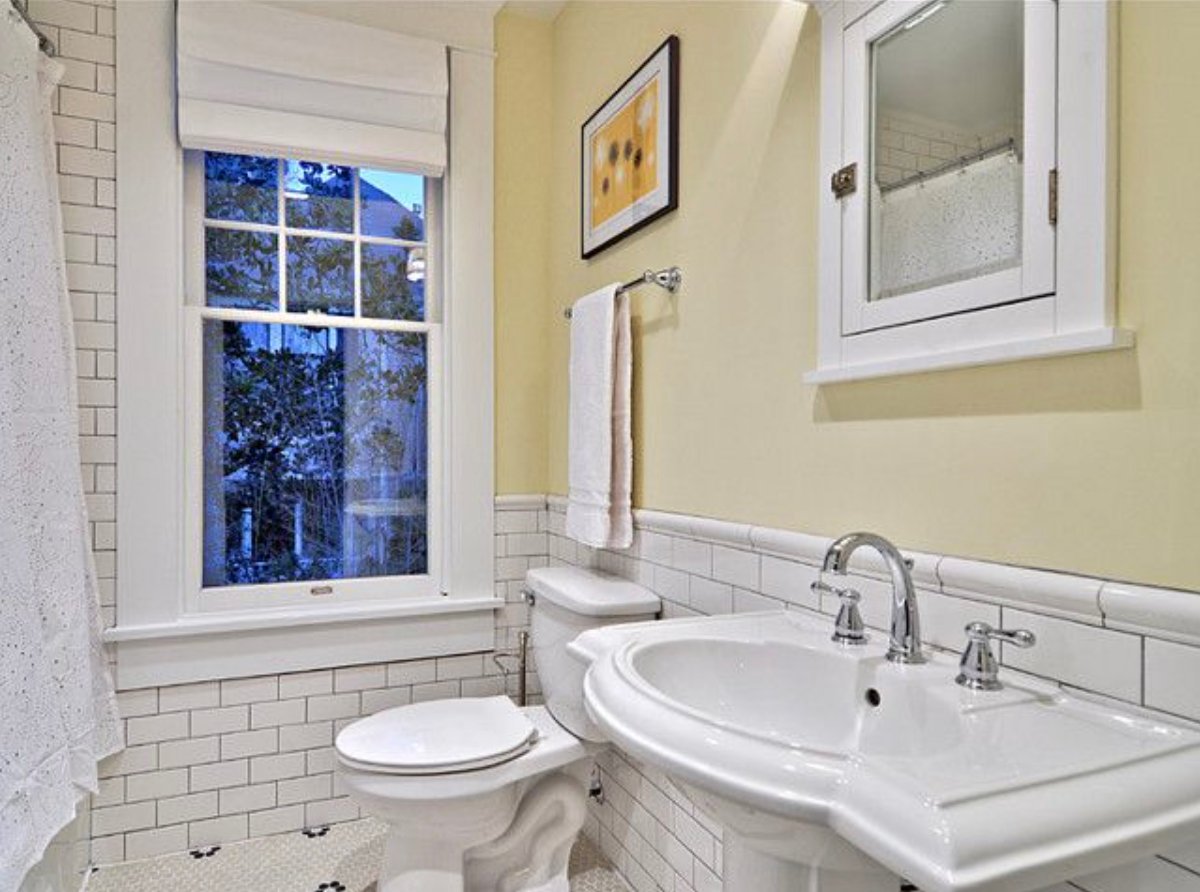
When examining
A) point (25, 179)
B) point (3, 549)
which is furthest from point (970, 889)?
point (25, 179)

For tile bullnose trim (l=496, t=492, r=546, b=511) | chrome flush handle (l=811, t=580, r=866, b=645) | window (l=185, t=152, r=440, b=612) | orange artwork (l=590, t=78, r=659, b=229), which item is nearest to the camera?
chrome flush handle (l=811, t=580, r=866, b=645)

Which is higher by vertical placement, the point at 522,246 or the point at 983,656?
the point at 522,246

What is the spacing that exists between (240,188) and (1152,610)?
239 cm

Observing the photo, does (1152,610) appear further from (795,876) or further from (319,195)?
(319,195)

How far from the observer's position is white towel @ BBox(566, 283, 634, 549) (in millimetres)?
1892

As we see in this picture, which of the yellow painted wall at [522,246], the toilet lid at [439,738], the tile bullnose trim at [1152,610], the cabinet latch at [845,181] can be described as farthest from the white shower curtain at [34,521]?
the tile bullnose trim at [1152,610]

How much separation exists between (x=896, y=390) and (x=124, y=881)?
2261 mm

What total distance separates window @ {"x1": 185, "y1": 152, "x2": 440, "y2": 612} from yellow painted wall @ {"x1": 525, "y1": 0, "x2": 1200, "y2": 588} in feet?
1.06

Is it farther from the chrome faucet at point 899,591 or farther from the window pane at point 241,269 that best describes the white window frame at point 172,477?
the chrome faucet at point 899,591

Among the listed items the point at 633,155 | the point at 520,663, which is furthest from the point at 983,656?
the point at 520,663

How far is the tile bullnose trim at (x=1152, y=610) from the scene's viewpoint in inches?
29.7

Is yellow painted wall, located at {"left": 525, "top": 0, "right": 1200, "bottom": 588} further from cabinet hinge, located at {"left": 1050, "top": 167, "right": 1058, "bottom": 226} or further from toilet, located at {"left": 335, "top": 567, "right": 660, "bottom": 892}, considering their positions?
toilet, located at {"left": 335, "top": 567, "right": 660, "bottom": 892}

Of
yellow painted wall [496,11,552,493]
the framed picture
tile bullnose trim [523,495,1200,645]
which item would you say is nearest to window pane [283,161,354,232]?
yellow painted wall [496,11,552,493]

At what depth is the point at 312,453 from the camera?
7.58 ft
